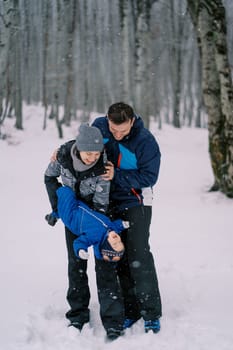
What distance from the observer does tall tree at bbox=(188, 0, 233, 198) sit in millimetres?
7133

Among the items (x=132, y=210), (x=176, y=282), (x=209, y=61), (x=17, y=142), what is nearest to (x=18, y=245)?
(x=176, y=282)

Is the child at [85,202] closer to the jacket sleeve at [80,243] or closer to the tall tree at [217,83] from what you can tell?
the jacket sleeve at [80,243]

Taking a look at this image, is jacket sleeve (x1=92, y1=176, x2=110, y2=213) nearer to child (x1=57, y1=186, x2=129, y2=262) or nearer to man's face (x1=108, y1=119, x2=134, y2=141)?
child (x1=57, y1=186, x2=129, y2=262)

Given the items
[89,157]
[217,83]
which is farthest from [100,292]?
[217,83]

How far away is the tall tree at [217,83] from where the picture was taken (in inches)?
281

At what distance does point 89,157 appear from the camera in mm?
2973

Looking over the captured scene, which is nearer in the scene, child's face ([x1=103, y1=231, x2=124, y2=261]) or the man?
child's face ([x1=103, y1=231, x2=124, y2=261])

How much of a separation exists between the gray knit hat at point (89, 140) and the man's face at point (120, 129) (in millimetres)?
145

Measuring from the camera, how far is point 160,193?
8.76m

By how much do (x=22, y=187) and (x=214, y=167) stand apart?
168 inches

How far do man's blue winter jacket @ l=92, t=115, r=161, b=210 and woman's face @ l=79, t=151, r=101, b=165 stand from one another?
25cm

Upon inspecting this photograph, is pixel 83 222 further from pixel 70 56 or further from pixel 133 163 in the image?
pixel 70 56

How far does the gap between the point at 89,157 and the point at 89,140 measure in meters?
0.13

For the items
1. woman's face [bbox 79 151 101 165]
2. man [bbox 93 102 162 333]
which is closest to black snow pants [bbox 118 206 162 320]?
man [bbox 93 102 162 333]
